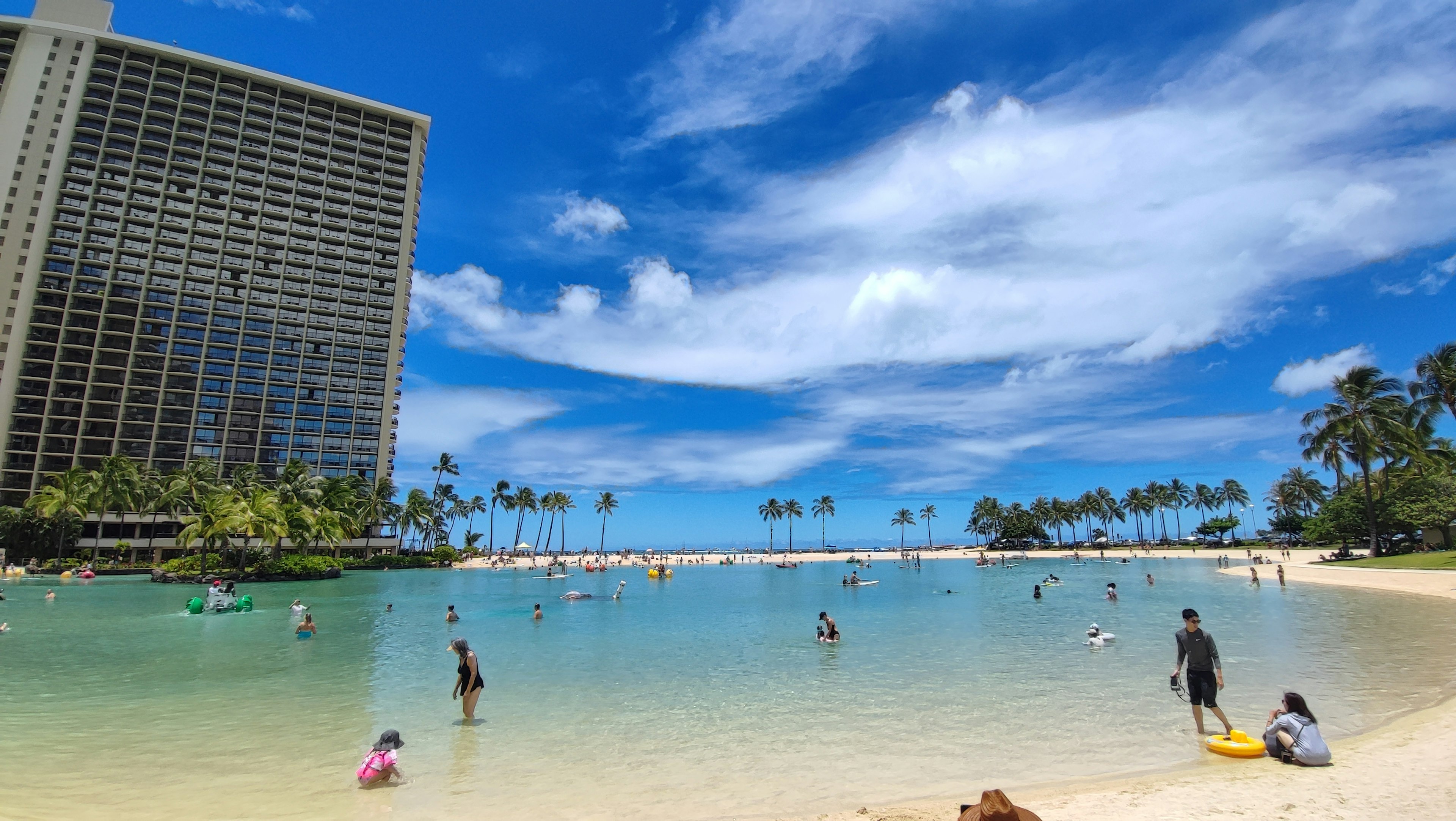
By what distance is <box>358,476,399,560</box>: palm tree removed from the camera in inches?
3627

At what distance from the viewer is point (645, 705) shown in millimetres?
15867

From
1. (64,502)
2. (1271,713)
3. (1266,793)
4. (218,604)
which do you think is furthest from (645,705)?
(64,502)

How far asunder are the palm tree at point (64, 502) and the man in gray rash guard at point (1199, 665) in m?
88.6

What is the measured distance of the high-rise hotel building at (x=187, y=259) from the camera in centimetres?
8681

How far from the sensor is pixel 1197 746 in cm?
1116

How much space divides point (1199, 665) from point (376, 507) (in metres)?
102

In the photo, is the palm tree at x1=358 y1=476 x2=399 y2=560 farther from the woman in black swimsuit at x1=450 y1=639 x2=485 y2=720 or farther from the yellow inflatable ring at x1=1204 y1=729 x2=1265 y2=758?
the yellow inflatable ring at x1=1204 y1=729 x2=1265 y2=758

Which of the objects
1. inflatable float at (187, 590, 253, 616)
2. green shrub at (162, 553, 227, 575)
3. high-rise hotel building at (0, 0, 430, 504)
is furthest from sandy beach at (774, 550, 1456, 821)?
high-rise hotel building at (0, 0, 430, 504)

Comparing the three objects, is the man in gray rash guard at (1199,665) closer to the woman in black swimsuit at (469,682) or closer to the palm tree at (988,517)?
the woman in black swimsuit at (469,682)

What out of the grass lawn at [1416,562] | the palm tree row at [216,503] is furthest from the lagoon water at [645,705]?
the palm tree row at [216,503]

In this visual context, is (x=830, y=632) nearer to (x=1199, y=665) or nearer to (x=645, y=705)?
(x=645, y=705)

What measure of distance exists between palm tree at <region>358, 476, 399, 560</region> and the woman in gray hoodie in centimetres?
9950

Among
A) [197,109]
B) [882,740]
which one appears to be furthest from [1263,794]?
[197,109]

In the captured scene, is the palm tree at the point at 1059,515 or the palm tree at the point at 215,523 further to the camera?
the palm tree at the point at 1059,515
